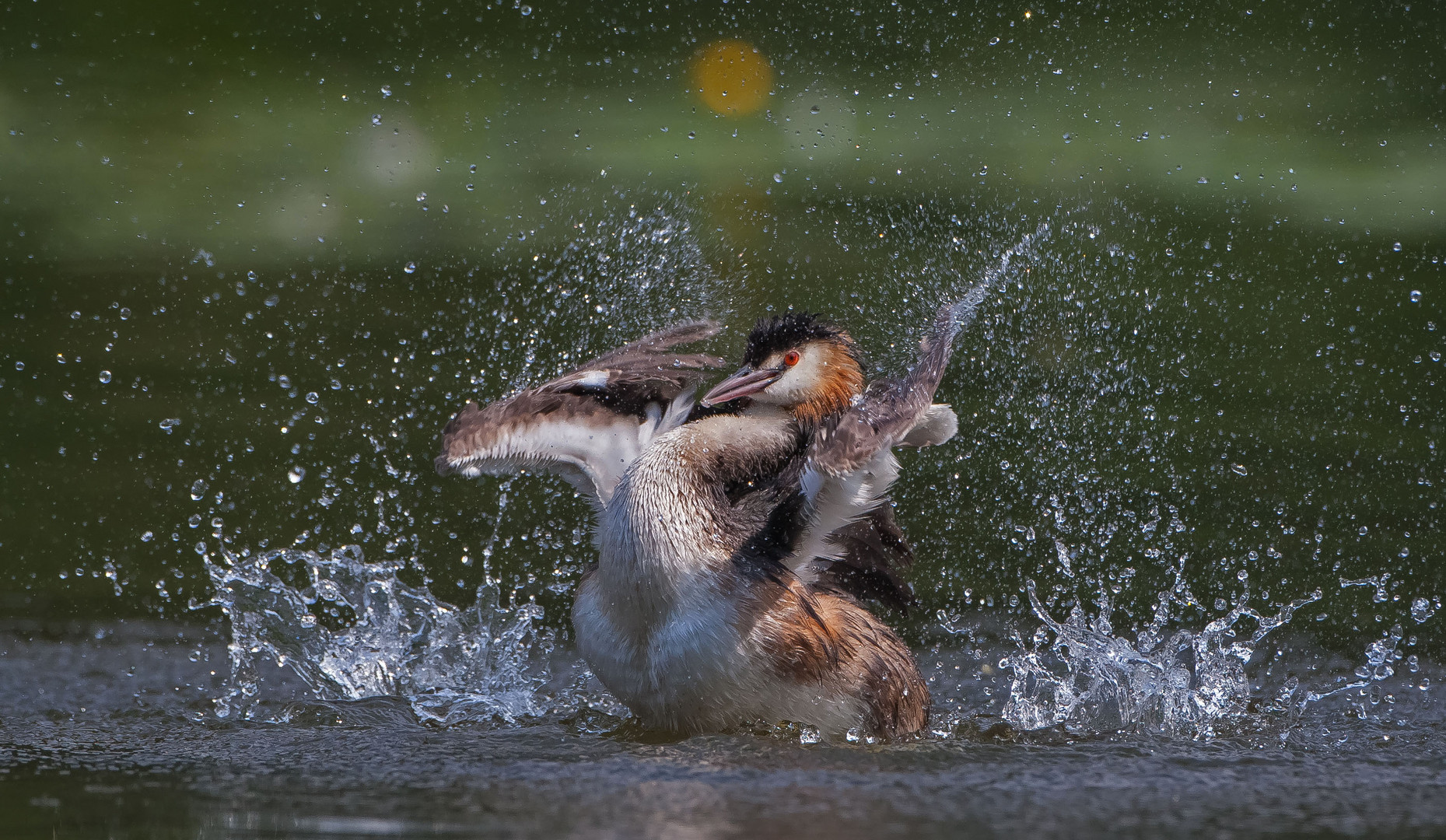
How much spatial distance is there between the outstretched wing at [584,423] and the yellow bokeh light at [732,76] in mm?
8474

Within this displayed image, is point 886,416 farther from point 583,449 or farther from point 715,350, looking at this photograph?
point 715,350

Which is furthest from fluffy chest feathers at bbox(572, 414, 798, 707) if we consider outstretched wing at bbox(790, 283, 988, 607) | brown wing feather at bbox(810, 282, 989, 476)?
brown wing feather at bbox(810, 282, 989, 476)

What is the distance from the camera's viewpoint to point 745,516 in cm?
555

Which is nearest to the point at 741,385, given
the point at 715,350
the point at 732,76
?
the point at 715,350

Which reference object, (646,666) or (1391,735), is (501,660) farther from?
(1391,735)

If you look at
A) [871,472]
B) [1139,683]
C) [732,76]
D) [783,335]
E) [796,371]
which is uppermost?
[732,76]

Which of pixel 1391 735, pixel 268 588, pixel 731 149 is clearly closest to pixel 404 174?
pixel 731 149

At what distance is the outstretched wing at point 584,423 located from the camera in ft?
19.8

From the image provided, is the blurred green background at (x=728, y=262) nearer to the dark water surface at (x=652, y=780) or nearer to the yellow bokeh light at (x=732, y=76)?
the yellow bokeh light at (x=732, y=76)

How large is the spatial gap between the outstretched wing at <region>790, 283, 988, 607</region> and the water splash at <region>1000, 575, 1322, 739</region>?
0.66 meters

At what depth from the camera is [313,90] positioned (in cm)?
1394

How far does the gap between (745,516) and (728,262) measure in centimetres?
522

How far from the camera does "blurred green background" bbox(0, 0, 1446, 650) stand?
7656 mm

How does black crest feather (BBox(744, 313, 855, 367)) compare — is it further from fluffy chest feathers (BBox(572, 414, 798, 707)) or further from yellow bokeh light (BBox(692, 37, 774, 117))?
yellow bokeh light (BBox(692, 37, 774, 117))
